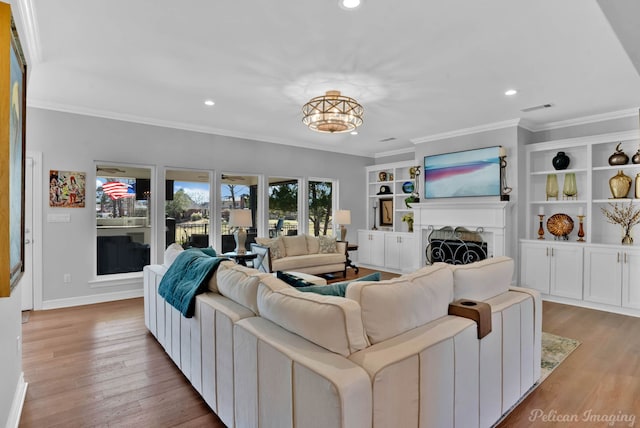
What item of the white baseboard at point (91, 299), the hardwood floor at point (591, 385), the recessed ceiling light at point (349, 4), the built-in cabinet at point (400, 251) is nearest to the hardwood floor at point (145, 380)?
the hardwood floor at point (591, 385)

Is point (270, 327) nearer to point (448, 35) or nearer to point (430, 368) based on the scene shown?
point (430, 368)

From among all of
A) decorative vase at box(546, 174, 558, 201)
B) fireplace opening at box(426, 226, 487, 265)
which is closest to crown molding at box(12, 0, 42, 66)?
fireplace opening at box(426, 226, 487, 265)

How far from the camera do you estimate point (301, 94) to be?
3.94 m

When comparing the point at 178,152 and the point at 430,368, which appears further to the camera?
the point at 178,152

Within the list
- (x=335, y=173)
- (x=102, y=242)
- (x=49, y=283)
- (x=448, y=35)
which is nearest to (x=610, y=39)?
(x=448, y=35)

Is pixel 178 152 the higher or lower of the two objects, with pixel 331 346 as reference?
higher

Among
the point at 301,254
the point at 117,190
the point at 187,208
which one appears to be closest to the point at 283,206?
the point at 301,254

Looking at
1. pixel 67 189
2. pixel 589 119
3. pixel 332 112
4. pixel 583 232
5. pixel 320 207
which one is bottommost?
pixel 583 232

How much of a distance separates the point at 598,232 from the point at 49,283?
7.57 meters

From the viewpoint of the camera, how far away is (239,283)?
2.01 metres

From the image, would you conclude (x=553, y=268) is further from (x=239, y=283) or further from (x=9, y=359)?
(x=9, y=359)

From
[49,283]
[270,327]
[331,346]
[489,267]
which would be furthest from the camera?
[49,283]

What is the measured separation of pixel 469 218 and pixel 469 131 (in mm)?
1433

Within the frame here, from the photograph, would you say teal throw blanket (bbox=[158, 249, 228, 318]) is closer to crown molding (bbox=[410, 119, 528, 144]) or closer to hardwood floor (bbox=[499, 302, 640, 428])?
hardwood floor (bbox=[499, 302, 640, 428])
